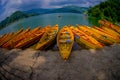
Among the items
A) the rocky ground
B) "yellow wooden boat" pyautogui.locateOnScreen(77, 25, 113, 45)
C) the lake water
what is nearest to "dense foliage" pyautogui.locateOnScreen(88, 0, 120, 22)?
the lake water

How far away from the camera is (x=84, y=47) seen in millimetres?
9102

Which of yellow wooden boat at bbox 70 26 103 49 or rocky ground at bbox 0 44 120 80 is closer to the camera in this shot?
rocky ground at bbox 0 44 120 80

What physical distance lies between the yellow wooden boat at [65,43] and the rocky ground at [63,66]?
7.3 inches

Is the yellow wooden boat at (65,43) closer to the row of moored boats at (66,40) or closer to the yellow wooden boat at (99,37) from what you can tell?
the row of moored boats at (66,40)

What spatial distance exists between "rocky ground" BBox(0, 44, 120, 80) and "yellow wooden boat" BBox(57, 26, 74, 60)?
0.61 feet

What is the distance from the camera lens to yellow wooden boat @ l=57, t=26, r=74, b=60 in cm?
838

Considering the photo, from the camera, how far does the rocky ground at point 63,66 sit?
7.65 metres

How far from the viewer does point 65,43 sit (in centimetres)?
917

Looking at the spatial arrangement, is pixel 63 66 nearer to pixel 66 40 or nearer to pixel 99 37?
pixel 66 40

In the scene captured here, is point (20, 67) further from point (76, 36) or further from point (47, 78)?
point (76, 36)

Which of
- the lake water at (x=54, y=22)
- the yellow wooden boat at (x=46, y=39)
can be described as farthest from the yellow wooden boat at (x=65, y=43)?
the lake water at (x=54, y=22)

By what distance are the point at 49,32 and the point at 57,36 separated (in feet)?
3.10

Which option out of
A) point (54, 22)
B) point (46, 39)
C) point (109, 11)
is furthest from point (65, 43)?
point (109, 11)

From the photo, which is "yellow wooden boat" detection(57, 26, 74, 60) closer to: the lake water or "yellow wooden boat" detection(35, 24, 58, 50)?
"yellow wooden boat" detection(35, 24, 58, 50)
